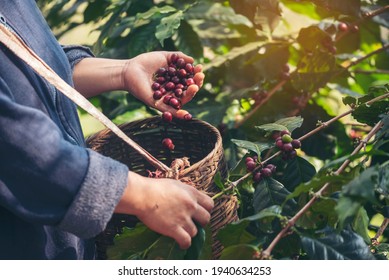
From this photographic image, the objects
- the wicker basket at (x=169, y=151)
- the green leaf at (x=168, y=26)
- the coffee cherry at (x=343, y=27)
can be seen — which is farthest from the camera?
the coffee cherry at (x=343, y=27)

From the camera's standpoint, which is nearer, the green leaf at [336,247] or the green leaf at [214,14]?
the green leaf at [336,247]

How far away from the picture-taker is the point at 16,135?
1.17m

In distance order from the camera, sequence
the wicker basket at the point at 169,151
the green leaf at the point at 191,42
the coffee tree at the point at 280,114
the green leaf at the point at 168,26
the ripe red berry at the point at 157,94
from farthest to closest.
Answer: the green leaf at the point at 191,42 → the green leaf at the point at 168,26 → the ripe red berry at the point at 157,94 → the wicker basket at the point at 169,151 → the coffee tree at the point at 280,114

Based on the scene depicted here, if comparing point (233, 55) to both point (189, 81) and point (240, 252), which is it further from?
point (240, 252)

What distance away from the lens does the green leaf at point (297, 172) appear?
1587 millimetres

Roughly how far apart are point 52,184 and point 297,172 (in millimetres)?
675

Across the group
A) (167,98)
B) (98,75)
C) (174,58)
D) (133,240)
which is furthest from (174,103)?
(133,240)

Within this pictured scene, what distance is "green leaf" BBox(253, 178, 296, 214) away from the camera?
4.77ft

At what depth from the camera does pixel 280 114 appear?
222cm

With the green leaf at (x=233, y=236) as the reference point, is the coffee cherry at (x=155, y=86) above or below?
above

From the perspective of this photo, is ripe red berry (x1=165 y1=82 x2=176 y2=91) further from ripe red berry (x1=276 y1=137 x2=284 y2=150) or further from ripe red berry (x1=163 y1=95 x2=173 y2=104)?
ripe red berry (x1=276 y1=137 x2=284 y2=150)

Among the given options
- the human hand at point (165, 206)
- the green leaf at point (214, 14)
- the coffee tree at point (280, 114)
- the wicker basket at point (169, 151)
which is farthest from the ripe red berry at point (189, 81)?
A: the green leaf at point (214, 14)

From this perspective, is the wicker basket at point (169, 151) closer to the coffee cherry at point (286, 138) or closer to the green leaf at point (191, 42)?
the coffee cherry at point (286, 138)

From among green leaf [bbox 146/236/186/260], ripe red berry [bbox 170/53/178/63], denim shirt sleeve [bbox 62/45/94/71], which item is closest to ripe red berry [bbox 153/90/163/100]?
ripe red berry [bbox 170/53/178/63]
